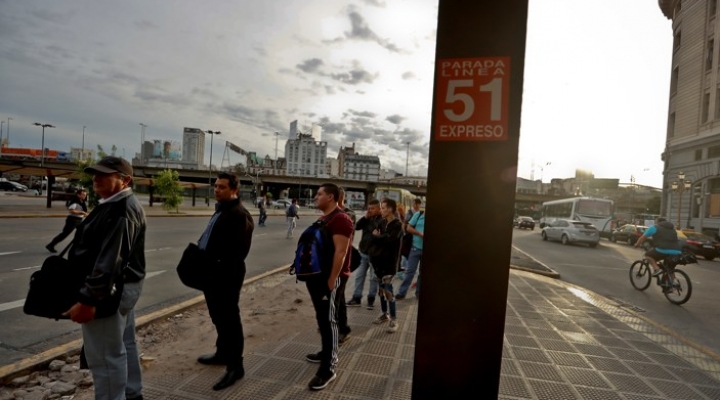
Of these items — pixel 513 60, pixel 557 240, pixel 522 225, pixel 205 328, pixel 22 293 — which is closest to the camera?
pixel 513 60

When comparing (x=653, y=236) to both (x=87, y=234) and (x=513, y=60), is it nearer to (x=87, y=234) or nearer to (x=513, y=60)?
(x=513, y=60)

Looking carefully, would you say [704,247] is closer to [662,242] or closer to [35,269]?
[662,242]

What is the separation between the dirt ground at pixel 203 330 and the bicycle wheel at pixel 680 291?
7.11 m

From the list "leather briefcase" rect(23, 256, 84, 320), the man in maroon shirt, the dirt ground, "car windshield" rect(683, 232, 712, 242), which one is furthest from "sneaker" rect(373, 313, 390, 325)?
"car windshield" rect(683, 232, 712, 242)

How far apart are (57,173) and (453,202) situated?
111 ft

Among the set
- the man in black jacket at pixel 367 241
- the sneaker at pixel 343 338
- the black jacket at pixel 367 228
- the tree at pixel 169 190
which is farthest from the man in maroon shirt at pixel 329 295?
the tree at pixel 169 190

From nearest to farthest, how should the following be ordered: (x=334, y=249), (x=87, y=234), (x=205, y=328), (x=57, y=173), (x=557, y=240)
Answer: (x=87, y=234) → (x=334, y=249) → (x=205, y=328) → (x=557, y=240) → (x=57, y=173)

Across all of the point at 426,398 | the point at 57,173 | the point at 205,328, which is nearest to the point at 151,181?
the point at 57,173

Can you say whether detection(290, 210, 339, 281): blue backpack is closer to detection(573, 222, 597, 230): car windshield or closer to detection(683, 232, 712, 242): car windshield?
detection(573, 222, 597, 230): car windshield

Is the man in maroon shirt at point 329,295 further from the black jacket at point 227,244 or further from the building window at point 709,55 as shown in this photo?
the building window at point 709,55

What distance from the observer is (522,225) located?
38875 millimetres

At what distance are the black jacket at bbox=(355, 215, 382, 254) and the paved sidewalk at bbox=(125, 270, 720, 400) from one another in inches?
38.3

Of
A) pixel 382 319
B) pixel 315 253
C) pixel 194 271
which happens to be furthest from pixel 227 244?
pixel 382 319

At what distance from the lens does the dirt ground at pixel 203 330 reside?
358 cm
